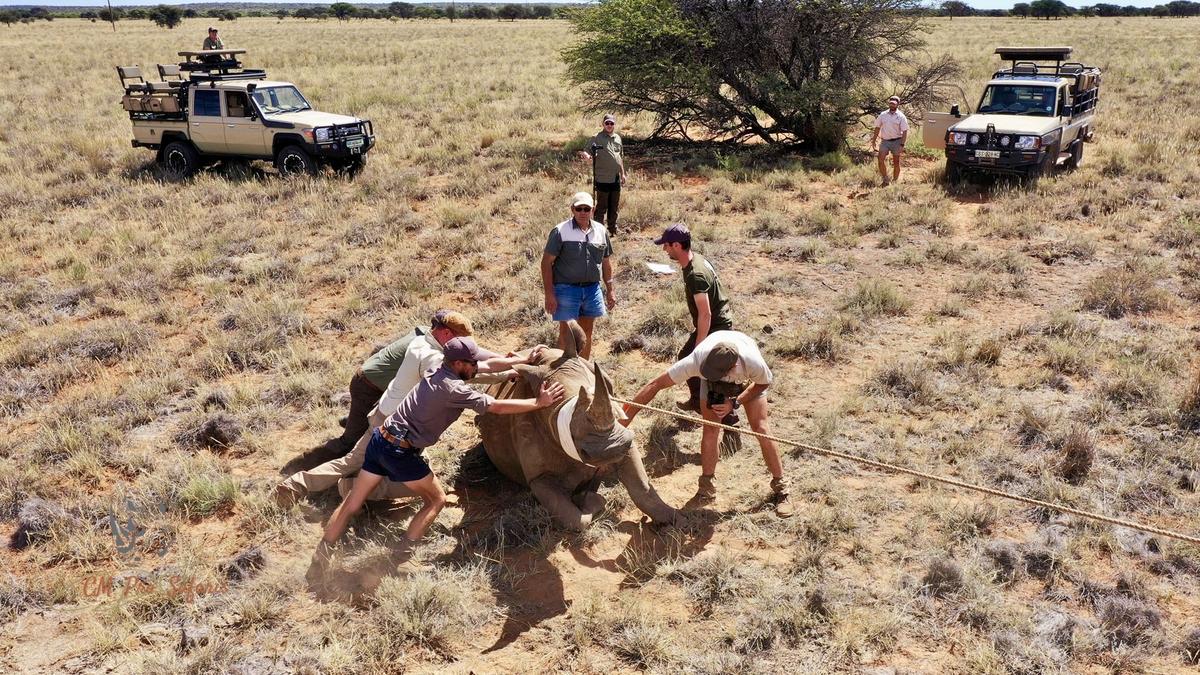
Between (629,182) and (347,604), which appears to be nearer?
(347,604)

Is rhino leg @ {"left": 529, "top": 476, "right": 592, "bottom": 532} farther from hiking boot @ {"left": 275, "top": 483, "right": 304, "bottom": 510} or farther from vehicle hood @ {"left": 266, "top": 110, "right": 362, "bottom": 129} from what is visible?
vehicle hood @ {"left": 266, "top": 110, "right": 362, "bottom": 129}

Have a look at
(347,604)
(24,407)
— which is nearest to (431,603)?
(347,604)

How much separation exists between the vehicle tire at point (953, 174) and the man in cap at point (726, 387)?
10.3 metres

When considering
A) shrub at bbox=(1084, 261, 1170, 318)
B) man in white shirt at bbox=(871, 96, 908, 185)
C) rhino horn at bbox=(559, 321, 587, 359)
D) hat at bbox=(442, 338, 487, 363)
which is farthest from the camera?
man in white shirt at bbox=(871, 96, 908, 185)

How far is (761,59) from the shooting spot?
1841 centimetres

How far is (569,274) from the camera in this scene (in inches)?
280

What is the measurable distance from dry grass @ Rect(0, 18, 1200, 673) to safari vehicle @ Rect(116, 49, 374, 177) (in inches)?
29.5

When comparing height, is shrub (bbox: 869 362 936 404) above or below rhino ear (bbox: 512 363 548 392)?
below

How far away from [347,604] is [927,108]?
693 inches

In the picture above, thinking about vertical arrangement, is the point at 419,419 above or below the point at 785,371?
above

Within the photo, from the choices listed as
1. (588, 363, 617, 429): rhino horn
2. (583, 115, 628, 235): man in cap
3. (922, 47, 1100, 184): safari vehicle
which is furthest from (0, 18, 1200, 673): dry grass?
(588, 363, 617, 429): rhino horn

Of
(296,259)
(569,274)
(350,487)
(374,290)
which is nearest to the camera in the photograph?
(350,487)

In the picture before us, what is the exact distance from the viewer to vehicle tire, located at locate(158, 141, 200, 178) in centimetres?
1661

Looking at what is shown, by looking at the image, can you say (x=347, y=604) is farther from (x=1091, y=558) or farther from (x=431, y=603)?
(x=1091, y=558)
